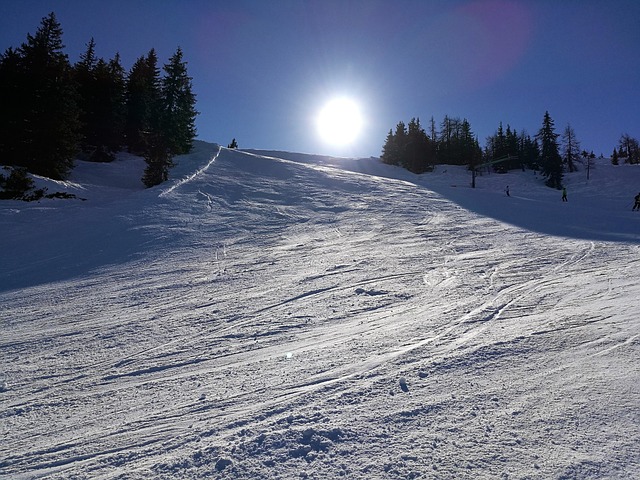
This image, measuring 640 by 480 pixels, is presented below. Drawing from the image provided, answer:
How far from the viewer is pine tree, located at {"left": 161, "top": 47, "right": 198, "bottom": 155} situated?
96.6ft

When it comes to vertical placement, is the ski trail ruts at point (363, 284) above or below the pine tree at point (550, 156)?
below

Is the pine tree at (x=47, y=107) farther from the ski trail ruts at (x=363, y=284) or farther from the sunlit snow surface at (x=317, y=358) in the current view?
the ski trail ruts at (x=363, y=284)

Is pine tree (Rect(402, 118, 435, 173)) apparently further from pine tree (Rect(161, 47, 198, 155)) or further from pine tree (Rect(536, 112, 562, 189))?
pine tree (Rect(161, 47, 198, 155))

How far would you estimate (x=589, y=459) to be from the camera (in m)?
2.42

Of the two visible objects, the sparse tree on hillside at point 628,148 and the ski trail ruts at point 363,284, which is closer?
the ski trail ruts at point 363,284

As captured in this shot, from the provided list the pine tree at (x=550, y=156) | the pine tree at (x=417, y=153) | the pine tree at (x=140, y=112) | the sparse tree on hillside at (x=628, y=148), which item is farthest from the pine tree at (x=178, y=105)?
the sparse tree on hillside at (x=628, y=148)

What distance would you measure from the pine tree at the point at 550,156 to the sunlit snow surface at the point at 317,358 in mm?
41978

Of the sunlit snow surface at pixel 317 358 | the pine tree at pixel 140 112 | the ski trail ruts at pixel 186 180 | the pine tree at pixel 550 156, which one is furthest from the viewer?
the pine tree at pixel 550 156

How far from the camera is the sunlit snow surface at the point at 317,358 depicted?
2590 millimetres

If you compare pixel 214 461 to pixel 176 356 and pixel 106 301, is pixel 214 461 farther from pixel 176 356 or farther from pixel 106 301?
pixel 106 301

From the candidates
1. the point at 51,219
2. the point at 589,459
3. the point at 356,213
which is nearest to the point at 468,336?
the point at 589,459

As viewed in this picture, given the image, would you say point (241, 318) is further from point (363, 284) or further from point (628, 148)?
point (628, 148)

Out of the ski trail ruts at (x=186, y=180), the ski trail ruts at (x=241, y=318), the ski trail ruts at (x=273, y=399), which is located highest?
the ski trail ruts at (x=186, y=180)

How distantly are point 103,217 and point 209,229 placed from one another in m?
4.28
